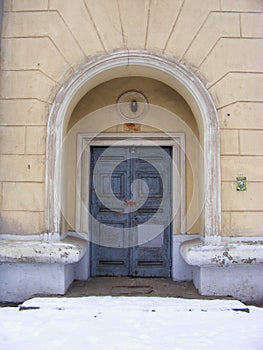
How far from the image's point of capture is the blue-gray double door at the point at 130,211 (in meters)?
5.63

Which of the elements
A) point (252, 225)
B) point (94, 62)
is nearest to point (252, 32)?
point (94, 62)

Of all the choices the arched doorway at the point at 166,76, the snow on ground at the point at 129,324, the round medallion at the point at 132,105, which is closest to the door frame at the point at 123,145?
the round medallion at the point at 132,105

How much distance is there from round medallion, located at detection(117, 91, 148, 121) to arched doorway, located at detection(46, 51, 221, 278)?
0.73 m

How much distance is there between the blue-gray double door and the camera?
5.63 metres

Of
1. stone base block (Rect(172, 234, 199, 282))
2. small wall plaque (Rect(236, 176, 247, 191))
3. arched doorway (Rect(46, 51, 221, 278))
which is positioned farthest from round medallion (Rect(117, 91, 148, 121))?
stone base block (Rect(172, 234, 199, 282))

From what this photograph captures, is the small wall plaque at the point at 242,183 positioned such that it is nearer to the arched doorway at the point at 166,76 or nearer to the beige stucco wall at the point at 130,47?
the beige stucco wall at the point at 130,47

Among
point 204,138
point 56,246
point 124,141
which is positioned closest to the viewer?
point 56,246

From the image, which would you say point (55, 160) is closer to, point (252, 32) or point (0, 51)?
point (0, 51)

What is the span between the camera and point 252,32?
4.83 metres

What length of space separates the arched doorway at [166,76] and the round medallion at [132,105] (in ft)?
2.40

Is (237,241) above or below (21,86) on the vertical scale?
below

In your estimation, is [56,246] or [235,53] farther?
[235,53]

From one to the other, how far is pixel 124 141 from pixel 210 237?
2081 millimetres

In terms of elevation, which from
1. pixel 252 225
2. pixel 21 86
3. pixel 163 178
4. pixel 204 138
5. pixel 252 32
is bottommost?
pixel 252 225
